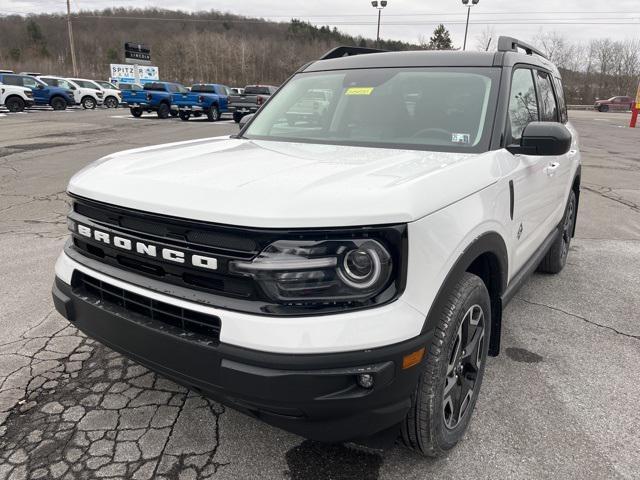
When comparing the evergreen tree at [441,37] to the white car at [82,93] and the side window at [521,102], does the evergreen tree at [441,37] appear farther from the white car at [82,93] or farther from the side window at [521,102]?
the side window at [521,102]

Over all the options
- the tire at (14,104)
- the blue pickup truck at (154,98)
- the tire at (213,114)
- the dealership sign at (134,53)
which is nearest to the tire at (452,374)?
the tire at (213,114)

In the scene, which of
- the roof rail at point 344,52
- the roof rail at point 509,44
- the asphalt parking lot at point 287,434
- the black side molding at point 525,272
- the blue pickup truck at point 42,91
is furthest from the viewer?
the blue pickup truck at point 42,91

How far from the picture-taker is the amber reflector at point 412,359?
1.75 meters

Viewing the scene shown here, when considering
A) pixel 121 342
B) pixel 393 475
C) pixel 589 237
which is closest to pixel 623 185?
pixel 589 237

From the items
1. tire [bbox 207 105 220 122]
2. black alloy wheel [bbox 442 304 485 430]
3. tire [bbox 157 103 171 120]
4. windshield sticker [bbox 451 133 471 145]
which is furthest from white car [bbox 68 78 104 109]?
black alloy wheel [bbox 442 304 485 430]

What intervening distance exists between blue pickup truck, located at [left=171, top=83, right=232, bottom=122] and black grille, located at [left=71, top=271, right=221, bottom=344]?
2333 centimetres

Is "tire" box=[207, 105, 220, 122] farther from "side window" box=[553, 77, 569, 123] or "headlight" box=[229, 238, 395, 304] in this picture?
"headlight" box=[229, 238, 395, 304]

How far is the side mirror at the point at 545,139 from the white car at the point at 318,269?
12mm

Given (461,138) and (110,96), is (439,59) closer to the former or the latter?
(461,138)

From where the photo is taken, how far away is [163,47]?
97.7 metres

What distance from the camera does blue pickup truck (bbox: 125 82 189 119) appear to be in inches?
969

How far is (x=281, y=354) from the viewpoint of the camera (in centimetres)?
166

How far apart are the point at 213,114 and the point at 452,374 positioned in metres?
24.4

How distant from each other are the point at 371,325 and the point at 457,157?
114 centimetres
